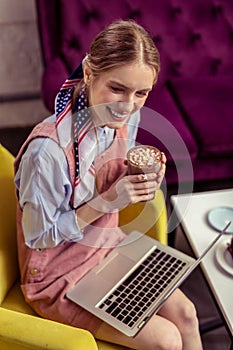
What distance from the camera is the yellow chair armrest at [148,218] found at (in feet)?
4.76

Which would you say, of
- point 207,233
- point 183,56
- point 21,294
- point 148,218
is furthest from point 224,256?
point 183,56

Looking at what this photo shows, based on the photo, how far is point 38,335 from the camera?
1145mm

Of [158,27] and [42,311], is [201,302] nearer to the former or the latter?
[42,311]

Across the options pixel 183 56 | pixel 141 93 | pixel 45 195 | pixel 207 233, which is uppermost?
pixel 141 93

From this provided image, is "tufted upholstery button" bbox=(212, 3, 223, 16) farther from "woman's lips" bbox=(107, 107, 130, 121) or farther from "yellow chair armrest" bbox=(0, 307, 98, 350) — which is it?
"yellow chair armrest" bbox=(0, 307, 98, 350)

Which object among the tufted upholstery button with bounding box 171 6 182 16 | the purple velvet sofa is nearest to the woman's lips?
the purple velvet sofa

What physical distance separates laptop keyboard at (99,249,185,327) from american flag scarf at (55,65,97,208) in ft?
1.10

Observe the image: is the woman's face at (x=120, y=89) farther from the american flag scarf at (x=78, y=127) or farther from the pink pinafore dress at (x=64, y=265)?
the pink pinafore dress at (x=64, y=265)

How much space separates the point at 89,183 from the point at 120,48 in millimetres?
334

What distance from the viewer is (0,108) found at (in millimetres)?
2547

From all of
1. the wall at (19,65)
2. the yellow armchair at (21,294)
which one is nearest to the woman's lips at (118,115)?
the yellow armchair at (21,294)

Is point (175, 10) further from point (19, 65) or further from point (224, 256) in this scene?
point (224, 256)

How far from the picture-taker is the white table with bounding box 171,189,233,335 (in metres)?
1.40

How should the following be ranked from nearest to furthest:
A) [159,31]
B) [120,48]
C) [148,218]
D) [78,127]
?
[120,48], [78,127], [148,218], [159,31]
